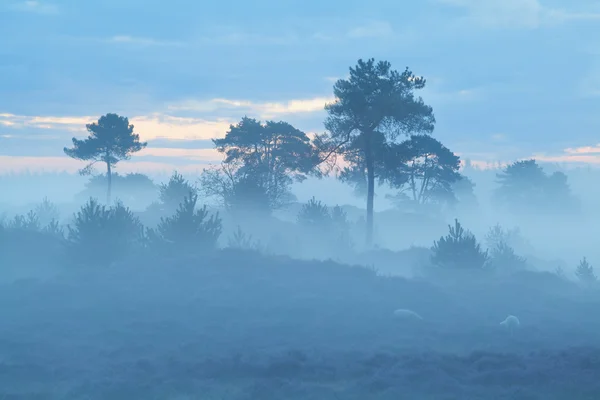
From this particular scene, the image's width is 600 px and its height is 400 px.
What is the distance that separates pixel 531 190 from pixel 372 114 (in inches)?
2830

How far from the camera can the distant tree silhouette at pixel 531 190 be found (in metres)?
100

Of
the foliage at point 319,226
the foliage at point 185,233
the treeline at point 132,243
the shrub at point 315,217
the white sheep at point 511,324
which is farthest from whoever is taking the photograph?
the shrub at point 315,217

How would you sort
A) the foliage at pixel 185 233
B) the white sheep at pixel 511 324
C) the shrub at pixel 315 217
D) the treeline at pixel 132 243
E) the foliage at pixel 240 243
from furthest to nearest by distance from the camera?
the shrub at pixel 315 217 < the foliage at pixel 240 243 < the foliage at pixel 185 233 < the treeline at pixel 132 243 < the white sheep at pixel 511 324

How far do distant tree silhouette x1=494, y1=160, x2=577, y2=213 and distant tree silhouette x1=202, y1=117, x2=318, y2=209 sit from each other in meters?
58.7

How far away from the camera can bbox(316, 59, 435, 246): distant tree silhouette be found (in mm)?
39000

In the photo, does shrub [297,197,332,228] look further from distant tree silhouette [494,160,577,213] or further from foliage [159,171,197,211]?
distant tree silhouette [494,160,577,213]

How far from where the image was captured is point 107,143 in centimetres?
6028

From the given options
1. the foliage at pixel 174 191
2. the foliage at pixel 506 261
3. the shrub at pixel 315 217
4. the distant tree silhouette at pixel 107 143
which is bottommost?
the foliage at pixel 506 261

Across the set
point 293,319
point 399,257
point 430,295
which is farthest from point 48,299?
point 399,257

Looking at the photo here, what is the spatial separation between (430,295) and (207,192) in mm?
25220

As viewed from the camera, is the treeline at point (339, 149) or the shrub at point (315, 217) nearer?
the treeline at point (339, 149)

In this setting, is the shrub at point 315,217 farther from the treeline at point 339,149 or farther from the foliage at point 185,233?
the foliage at point 185,233

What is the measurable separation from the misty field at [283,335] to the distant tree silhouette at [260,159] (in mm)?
16231

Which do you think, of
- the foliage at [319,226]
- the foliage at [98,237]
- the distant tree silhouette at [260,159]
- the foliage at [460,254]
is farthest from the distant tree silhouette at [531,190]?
the foliage at [98,237]
